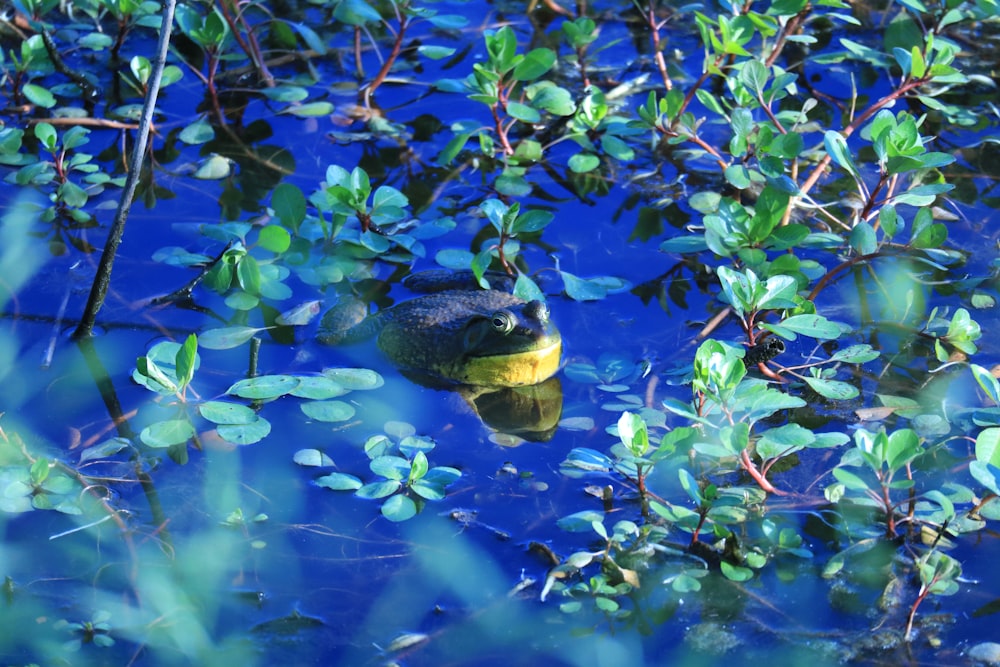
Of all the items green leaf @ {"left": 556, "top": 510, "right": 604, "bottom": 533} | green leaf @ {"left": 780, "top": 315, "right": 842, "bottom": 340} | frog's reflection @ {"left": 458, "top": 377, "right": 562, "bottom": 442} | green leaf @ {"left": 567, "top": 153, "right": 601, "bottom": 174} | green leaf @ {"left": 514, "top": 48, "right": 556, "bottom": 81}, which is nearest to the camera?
green leaf @ {"left": 556, "top": 510, "right": 604, "bottom": 533}

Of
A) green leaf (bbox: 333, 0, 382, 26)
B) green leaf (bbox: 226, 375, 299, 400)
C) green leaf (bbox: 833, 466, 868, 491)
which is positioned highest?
→ green leaf (bbox: 333, 0, 382, 26)

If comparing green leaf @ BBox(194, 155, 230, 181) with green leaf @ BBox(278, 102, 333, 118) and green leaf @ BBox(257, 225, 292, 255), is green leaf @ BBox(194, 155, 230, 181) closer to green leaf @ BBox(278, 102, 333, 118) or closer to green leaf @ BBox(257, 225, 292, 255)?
green leaf @ BBox(278, 102, 333, 118)

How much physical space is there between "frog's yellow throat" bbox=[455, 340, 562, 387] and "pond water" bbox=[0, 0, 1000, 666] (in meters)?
0.05

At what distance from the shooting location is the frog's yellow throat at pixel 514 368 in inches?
149

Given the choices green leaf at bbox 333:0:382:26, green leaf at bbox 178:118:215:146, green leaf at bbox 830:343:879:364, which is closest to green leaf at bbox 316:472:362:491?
green leaf at bbox 830:343:879:364

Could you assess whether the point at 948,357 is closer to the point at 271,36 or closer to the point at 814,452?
the point at 814,452

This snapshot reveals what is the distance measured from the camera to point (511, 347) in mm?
3768

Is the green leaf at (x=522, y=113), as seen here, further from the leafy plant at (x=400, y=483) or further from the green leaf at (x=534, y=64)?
the leafy plant at (x=400, y=483)

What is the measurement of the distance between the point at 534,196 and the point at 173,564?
252 cm

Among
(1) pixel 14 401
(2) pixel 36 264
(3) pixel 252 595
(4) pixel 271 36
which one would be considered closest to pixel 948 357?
(3) pixel 252 595

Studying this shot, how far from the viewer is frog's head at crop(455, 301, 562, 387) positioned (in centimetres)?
375

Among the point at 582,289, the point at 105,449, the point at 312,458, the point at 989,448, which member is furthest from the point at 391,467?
the point at 989,448

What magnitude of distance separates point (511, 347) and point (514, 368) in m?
0.12

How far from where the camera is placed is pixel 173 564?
3.03 m
